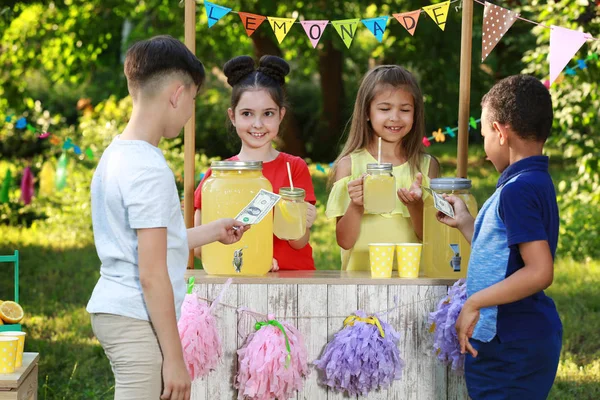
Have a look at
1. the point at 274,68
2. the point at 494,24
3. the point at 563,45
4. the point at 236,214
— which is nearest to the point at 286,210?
the point at 236,214

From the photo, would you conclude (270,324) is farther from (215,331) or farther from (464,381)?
(464,381)

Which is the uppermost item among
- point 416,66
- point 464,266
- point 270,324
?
point 416,66

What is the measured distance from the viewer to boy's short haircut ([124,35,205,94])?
2.29 metres

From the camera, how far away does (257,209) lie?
9.08 feet

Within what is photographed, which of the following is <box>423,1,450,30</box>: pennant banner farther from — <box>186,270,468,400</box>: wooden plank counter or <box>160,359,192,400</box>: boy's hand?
<box>160,359,192,400</box>: boy's hand

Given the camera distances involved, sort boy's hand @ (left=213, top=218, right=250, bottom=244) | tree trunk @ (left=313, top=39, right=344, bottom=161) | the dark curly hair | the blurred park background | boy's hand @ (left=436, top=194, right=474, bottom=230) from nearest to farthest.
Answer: boy's hand @ (left=213, top=218, right=250, bottom=244) → boy's hand @ (left=436, top=194, right=474, bottom=230) → the dark curly hair → the blurred park background → tree trunk @ (left=313, top=39, right=344, bottom=161)

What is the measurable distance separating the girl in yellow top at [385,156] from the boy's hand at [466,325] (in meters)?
0.71

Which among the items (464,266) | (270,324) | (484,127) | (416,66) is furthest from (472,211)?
(416,66)

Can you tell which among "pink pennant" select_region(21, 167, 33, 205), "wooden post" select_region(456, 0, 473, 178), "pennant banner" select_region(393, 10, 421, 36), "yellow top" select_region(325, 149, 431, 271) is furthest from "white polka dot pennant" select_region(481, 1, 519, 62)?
"pink pennant" select_region(21, 167, 33, 205)

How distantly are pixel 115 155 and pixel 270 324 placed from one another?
939 millimetres

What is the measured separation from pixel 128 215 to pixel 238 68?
1.30 meters

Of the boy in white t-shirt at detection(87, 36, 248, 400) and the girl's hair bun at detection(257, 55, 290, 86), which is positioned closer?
the boy in white t-shirt at detection(87, 36, 248, 400)

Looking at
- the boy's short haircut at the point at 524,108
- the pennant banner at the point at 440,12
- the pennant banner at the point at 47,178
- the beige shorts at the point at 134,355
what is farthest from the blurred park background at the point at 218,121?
the beige shorts at the point at 134,355

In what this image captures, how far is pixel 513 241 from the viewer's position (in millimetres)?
2426
